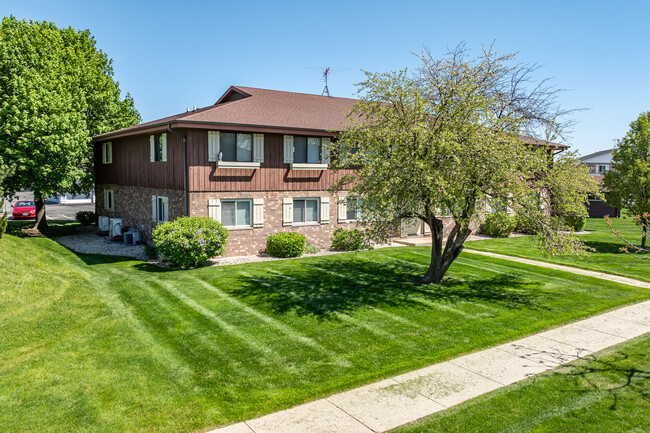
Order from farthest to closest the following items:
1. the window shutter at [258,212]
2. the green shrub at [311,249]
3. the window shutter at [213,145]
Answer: the green shrub at [311,249], the window shutter at [258,212], the window shutter at [213,145]

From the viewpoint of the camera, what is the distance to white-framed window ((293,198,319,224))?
829 inches

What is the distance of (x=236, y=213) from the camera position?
1927 cm

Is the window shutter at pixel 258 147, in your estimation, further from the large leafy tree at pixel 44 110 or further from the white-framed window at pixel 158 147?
the large leafy tree at pixel 44 110

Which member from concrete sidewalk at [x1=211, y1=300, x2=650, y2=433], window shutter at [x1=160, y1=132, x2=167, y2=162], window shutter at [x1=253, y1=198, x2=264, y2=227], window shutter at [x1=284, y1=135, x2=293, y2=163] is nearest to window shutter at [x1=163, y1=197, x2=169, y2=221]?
window shutter at [x1=160, y1=132, x2=167, y2=162]

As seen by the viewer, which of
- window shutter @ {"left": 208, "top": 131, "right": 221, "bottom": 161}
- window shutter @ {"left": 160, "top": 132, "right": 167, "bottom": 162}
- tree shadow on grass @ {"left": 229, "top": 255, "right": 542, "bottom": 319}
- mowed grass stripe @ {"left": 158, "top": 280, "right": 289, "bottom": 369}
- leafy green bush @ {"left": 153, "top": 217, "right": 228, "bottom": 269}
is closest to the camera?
mowed grass stripe @ {"left": 158, "top": 280, "right": 289, "bottom": 369}

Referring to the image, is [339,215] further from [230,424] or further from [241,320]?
[230,424]

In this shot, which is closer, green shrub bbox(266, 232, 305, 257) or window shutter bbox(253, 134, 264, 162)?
green shrub bbox(266, 232, 305, 257)

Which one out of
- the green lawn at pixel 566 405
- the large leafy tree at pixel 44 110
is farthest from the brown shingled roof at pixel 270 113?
the green lawn at pixel 566 405

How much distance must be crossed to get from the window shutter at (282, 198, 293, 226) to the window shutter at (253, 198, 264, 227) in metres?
1.07

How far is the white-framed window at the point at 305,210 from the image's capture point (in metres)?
21.0

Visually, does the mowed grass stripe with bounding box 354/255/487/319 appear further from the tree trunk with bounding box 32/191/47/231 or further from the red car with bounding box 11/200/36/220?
the red car with bounding box 11/200/36/220

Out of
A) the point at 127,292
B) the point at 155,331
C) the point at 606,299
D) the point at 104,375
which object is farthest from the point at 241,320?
the point at 606,299

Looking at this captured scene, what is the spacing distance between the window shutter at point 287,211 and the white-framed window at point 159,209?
5118 mm

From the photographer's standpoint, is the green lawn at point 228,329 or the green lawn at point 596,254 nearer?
the green lawn at point 228,329
